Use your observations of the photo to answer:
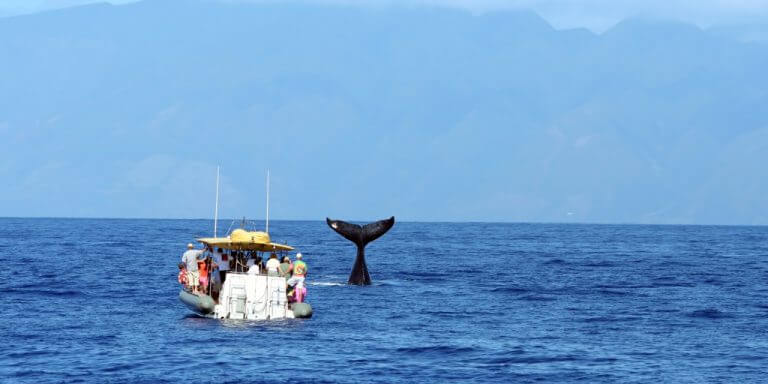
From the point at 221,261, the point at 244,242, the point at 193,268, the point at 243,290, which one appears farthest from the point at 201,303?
the point at 244,242

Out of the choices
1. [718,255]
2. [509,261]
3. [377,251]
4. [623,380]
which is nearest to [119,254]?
[377,251]

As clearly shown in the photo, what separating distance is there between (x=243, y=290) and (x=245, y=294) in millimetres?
154

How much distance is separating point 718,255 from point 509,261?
2648 centimetres

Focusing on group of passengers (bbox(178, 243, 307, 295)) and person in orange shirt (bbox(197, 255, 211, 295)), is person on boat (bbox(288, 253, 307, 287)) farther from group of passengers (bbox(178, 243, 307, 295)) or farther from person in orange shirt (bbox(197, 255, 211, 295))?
person in orange shirt (bbox(197, 255, 211, 295))

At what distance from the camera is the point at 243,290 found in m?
41.0

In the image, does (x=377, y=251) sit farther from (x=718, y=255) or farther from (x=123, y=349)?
(x=123, y=349)

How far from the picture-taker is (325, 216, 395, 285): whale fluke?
5806 centimetres

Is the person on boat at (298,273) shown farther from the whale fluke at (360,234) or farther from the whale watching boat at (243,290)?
the whale fluke at (360,234)

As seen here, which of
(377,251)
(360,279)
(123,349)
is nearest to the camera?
(123,349)

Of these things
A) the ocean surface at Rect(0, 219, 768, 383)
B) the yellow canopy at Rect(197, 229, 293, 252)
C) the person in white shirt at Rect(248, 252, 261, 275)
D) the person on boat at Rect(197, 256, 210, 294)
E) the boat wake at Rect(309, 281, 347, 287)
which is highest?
the yellow canopy at Rect(197, 229, 293, 252)

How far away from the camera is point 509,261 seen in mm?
88625

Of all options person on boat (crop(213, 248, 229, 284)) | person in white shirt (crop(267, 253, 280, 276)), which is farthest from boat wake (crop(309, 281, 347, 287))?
person in white shirt (crop(267, 253, 280, 276))

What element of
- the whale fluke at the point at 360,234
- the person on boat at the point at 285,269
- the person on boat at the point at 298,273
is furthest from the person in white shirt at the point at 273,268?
the whale fluke at the point at 360,234

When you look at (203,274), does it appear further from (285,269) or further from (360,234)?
(360,234)
